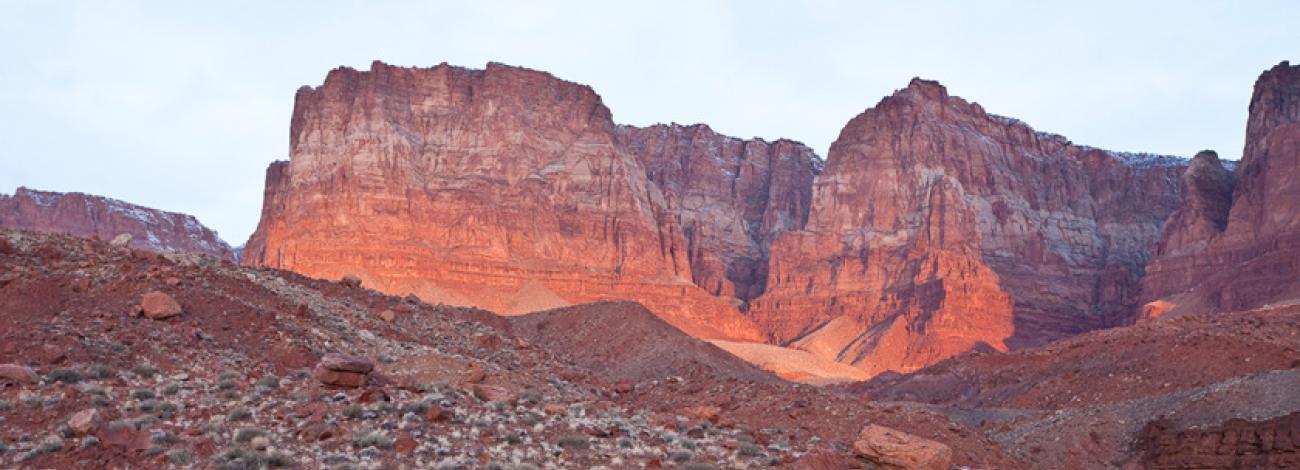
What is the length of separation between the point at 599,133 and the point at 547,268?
2085 centimetres

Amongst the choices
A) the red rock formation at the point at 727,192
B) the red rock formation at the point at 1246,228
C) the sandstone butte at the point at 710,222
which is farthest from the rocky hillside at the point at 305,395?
the red rock formation at the point at 727,192

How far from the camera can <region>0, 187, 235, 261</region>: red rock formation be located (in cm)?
15588

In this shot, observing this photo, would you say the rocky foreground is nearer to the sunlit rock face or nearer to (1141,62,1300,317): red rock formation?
(1141,62,1300,317): red rock formation

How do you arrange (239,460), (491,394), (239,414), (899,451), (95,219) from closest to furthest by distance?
1. (239,460)
2. (239,414)
3. (899,451)
4. (491,394)
5. (95,219)

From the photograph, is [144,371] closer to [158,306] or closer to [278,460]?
[158,306]

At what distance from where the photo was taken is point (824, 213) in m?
151

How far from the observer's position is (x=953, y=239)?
447 ft

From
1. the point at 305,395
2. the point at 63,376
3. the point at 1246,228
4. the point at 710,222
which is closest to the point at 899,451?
the point at 305,395

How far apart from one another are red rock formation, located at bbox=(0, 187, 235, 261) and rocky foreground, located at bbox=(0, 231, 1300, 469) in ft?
424

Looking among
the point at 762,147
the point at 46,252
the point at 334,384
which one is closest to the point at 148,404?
the point at 334,384

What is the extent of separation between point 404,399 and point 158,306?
8.82 m

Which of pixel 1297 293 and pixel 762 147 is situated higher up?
pixel 762 147

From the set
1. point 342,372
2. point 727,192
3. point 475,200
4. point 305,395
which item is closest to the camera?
point 305,395

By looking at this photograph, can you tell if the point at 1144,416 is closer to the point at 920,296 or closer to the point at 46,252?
the point at 46,252
